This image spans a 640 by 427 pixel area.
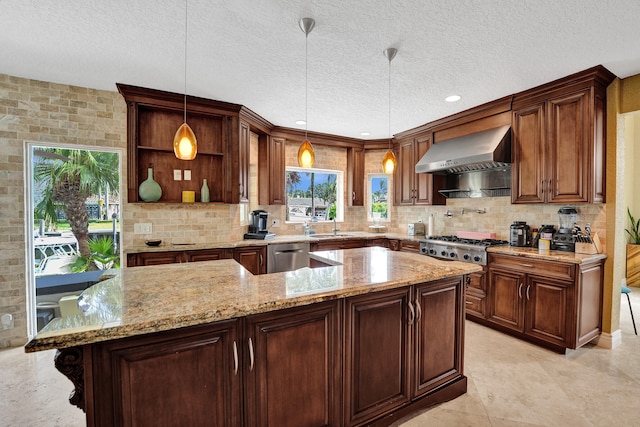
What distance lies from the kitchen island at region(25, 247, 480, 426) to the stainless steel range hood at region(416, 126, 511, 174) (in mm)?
1881

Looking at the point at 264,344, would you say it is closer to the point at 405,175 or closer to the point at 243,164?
the point at 243,164

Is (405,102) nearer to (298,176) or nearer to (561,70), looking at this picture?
(561,70)

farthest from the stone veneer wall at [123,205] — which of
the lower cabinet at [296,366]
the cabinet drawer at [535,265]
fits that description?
the lower cabinet at [296,366]

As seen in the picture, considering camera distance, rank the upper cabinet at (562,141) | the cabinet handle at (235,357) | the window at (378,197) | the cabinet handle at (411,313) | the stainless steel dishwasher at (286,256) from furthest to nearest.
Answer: the window at (378,197) → the stainless steel dishwasher at (286,256) → the upper cabinet at (562,141) → the cabinet handle at (411,313) → the cabinet handle at (235,357)

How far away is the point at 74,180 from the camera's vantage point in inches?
134

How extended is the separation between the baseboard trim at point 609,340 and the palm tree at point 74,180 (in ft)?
18.3

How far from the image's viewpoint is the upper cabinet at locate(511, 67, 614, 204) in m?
2.84

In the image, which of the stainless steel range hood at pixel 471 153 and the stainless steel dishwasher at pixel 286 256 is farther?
the stainless steel dishwasher at pixel 286 256

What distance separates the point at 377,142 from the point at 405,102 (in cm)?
185

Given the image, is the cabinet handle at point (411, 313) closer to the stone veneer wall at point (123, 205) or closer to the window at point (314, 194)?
the stone veneer wall at point (123, 205)

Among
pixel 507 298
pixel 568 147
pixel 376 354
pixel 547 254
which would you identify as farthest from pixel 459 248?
pixel 376 354

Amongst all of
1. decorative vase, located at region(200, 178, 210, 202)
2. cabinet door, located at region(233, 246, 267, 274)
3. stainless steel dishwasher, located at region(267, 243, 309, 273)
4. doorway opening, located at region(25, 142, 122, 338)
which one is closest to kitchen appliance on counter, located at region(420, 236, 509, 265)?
stainless steel dishwasher, located at region(267, 243, 309, 273)

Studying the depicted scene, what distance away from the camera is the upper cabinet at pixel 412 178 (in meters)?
4.64

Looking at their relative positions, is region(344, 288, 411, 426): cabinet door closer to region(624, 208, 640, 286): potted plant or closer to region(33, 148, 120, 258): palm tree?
region(33, 148, 120, 258): palm tree
